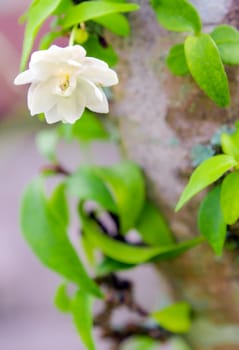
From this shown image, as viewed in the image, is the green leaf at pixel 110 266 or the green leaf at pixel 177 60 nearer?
the green leaf at pixel 177 60

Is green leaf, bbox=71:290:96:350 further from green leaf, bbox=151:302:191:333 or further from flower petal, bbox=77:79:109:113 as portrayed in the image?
flower petal, bbox=77:79:109:113

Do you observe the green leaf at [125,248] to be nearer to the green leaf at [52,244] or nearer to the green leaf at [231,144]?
the green leaf at [52,244]

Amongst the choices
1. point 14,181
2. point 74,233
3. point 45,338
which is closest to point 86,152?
point 45,338

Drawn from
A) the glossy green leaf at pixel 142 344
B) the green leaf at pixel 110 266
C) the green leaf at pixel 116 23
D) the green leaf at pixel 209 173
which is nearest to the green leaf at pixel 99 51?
the green leaf at pixel 116 23

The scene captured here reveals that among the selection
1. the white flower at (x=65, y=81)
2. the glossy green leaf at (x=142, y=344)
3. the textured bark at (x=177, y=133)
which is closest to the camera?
the white flower at (x=65, y=81)

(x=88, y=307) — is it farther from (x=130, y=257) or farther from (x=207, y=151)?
(x=207, y=151)

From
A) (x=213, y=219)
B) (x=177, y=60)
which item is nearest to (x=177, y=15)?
(x=177, y=60)

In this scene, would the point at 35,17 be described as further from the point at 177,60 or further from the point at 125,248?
the point at 125,248
